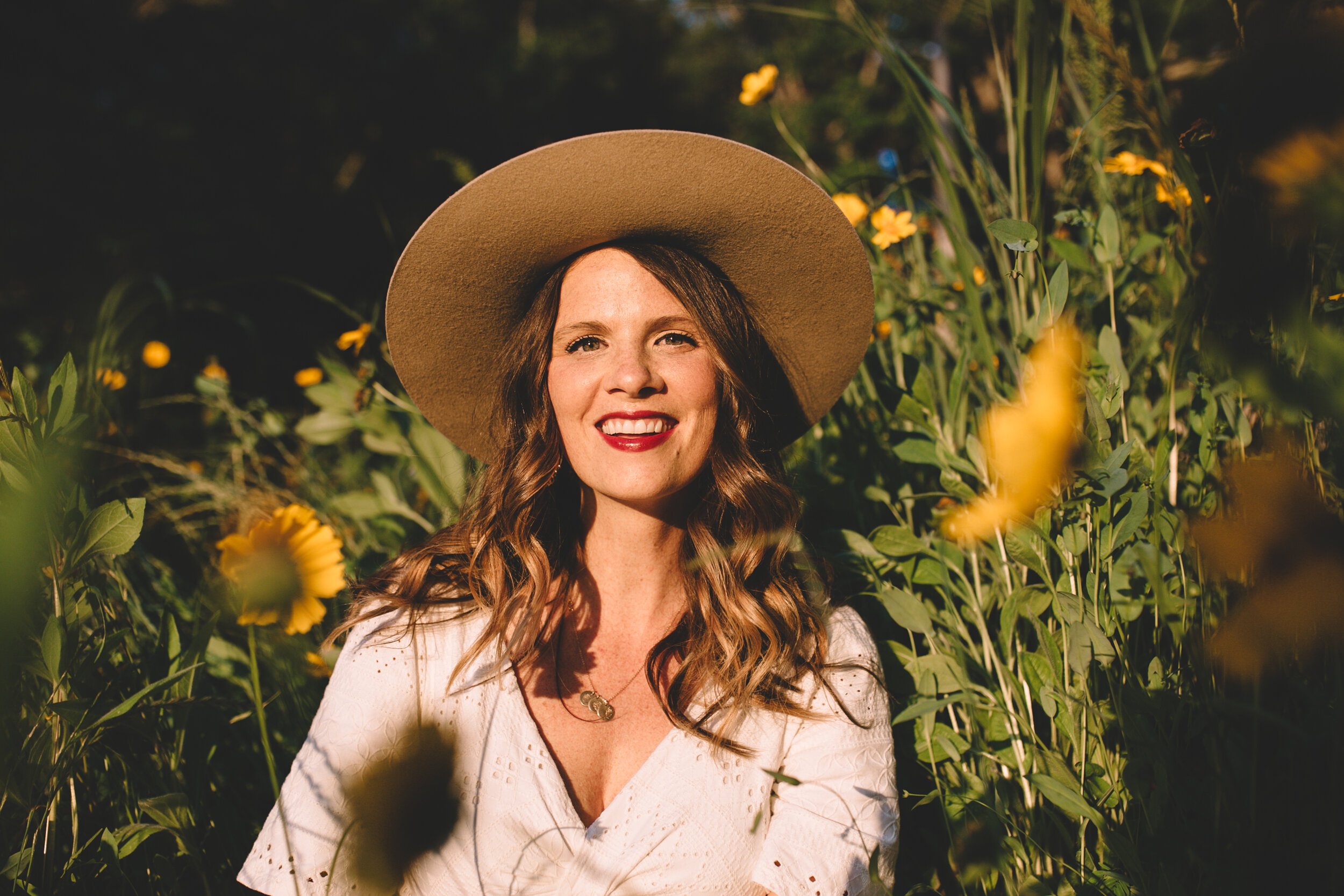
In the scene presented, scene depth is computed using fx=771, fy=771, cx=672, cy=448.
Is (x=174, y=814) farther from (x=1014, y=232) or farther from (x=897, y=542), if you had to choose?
(x=1014, y=232)

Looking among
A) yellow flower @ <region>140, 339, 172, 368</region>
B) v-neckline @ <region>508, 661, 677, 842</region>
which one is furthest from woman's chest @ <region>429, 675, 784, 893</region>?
yellow flower @ <region>140, 339, 172, 368</region>

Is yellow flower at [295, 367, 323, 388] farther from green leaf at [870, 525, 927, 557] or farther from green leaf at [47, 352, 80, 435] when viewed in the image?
green leaf at [870, 525, 927, 557]

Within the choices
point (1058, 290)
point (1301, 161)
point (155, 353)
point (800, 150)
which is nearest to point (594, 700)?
point (1058, 290)

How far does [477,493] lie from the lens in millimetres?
1543

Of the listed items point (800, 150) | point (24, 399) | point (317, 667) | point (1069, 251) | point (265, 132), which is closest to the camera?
point (24, 399)

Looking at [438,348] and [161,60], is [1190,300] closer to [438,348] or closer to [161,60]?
[438,348]

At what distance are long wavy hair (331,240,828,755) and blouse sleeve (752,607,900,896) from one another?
0.15ft

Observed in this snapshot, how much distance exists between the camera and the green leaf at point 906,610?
1091 mm

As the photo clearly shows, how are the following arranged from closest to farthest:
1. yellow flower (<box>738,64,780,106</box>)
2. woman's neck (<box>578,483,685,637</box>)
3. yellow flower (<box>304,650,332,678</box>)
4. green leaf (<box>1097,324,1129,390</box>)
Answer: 1. green leaf (<box>1097,324,1129,390</box>)
2. woman's neck (<box>578,483,685,637</box>)
3. yellow flower (<box>304,650,332,678</box>)
4. yellow flower (<box>738,64,780,106</box>)

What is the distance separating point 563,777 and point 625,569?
1.17 feet

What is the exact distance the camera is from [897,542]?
3.84 ft

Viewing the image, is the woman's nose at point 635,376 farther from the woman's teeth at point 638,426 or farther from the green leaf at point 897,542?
the green leaf at point 897,542

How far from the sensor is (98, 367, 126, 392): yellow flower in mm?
1521

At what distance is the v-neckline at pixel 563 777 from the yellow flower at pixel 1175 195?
40.4 inches
